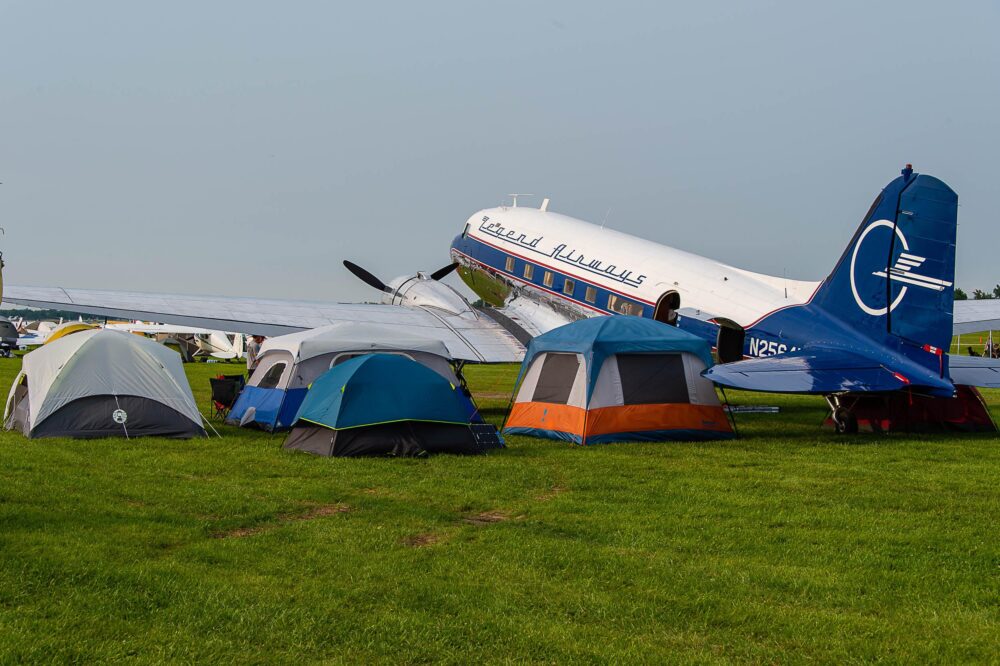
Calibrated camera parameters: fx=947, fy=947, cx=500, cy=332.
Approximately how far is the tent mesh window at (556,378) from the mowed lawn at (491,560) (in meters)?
2.77

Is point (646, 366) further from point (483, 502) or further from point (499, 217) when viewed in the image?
point (499, 217)

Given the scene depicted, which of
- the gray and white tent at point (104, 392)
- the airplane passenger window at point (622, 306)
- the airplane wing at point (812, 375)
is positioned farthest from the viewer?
the airplane passenger window at point (622, 306)

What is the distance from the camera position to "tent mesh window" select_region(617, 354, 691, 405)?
47.0 feet

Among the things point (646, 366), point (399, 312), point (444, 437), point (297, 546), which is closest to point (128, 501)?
point (297, 546)

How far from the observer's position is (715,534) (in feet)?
25.7

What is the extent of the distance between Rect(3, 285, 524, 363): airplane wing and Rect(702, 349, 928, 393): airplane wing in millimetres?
6512

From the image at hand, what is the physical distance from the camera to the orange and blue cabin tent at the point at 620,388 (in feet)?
46.2

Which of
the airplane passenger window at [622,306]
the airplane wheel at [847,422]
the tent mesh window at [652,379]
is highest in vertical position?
the airplane passenger window at [622,306]

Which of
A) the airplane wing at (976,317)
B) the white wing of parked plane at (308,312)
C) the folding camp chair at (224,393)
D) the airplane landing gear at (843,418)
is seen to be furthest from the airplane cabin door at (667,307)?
the folding camp chair at (224,393)

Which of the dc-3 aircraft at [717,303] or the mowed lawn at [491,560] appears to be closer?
the mowed lawn at [491,560]

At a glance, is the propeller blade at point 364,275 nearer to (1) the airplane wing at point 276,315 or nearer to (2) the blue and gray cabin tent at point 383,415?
(1) the airplane wing at point 276,315

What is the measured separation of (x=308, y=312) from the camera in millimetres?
20328

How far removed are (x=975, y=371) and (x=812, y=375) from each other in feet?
10.5

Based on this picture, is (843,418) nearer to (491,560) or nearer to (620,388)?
(620,388)
